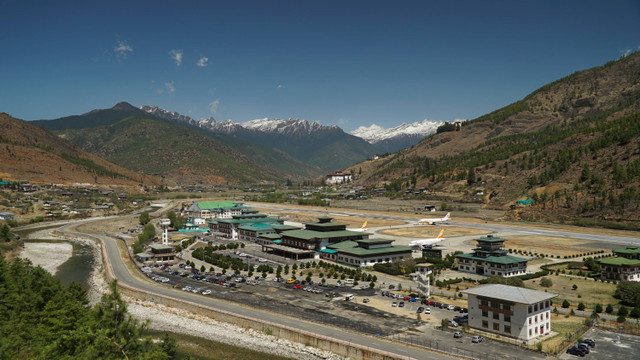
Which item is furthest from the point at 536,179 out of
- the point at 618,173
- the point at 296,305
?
the point at 296,305

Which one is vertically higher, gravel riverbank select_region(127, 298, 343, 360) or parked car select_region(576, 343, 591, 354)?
parked car select_region(576, 343, 591, 354)

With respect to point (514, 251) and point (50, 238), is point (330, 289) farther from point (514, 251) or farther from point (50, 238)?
point (50, 238)

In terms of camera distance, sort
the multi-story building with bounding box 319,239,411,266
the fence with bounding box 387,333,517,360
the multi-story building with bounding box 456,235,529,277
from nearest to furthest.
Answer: the fence with bounding box 387,333,517,360
the multi-story building with bounding box 456,235,529,277
the multi-story building with bounding box 319,239,411,266

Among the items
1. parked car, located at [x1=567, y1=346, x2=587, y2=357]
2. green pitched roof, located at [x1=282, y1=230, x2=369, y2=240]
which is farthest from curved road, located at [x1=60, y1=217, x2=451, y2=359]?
green pitched roof, located at [x1=282, y1=230, x2=369, y2=240]

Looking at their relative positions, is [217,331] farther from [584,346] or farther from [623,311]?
[623,311]

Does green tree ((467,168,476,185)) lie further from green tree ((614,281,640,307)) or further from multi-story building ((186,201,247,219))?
green tree ((614,281,640,307))

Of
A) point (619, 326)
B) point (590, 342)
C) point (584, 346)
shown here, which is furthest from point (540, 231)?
A: point (584, 346)
